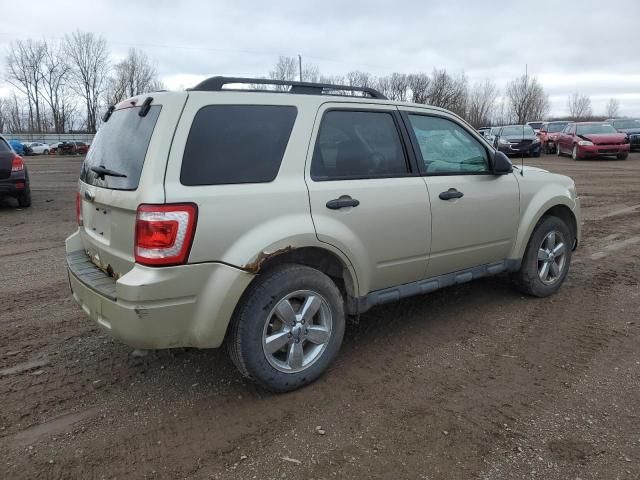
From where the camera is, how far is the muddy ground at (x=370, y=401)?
2.63 metres

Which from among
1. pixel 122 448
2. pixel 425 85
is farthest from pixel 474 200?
pixel 425 85

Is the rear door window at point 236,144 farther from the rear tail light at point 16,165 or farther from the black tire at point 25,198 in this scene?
the black tire at point 25,198

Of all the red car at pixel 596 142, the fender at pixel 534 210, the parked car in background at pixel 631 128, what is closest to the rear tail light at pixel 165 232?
the fender at pixel 534 210

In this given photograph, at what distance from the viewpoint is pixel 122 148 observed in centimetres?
318

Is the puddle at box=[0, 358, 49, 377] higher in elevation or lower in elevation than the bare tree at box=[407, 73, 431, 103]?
lower

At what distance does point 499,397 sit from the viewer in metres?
3.21

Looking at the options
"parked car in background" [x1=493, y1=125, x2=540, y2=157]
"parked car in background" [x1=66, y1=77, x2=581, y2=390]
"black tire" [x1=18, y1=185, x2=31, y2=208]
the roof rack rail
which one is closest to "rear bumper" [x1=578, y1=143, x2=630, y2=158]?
"parked car in background" [x1=493, y1=125, x2=540, y2=157]

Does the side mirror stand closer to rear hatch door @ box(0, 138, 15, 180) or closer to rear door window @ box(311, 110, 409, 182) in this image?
rear door window @ box(311, 110, 409, 182)

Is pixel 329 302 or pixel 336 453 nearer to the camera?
pixel 336 453

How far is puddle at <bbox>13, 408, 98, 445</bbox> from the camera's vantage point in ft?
9.35

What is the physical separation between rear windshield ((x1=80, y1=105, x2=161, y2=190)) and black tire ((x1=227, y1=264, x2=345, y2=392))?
0.91 metres

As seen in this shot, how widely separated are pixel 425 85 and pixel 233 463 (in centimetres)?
7985

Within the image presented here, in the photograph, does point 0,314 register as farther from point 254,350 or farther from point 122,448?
point 254,350

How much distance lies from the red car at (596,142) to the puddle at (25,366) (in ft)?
73.1
